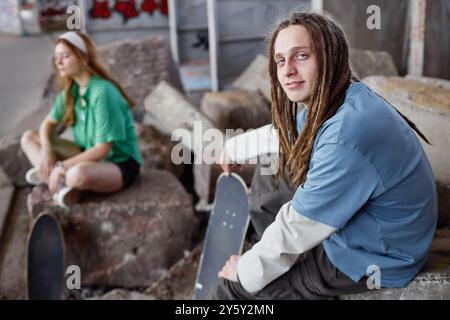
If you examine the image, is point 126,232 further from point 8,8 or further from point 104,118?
point 8,8

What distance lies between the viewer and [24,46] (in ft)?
38.0

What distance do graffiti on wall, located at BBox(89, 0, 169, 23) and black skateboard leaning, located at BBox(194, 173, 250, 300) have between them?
19.2 feet

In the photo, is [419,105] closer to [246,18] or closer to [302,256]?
[302,256]

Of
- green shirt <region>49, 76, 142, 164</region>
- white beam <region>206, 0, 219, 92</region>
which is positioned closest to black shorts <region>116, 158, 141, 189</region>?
green shirt <region>49, 76, 142, 164</region>

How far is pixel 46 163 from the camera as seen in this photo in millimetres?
3141

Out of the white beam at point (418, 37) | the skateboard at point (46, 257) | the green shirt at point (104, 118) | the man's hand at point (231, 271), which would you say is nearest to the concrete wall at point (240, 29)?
the white beam at point (418, 37)

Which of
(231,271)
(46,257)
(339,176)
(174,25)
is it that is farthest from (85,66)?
(174,25)

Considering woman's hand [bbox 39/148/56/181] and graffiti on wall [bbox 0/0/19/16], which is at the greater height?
graffiti on wall [bbox 0/0/19/16]

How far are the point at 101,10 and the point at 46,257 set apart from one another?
552 centimetres

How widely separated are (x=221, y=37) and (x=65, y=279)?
14.0ft

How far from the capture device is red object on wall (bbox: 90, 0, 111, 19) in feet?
24.7

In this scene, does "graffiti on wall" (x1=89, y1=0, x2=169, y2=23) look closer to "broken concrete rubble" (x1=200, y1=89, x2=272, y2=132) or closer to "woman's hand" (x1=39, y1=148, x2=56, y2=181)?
"broken concrete rubble" (x1=200, y1=89, x2=272, y2=132)

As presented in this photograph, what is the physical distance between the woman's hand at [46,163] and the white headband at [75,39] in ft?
2.33

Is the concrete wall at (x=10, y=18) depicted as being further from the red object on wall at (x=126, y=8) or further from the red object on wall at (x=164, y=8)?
the red object on wall at (x=164, y=8)
